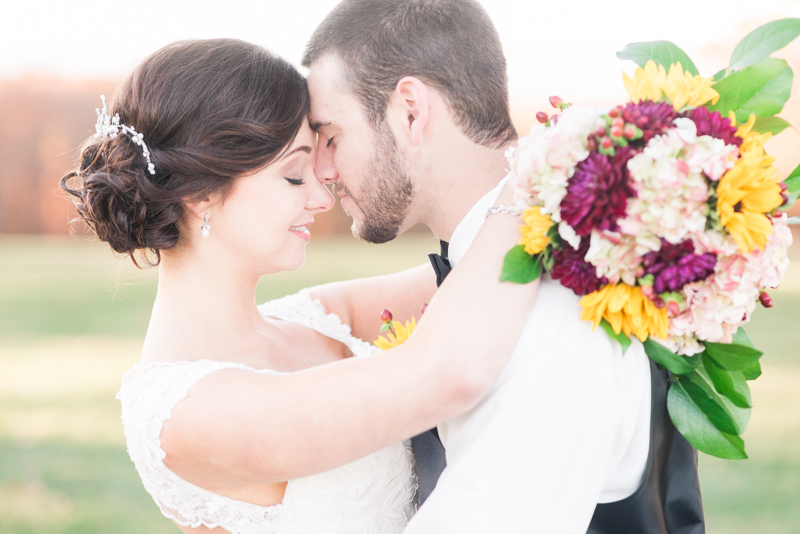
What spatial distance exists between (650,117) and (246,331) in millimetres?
1682

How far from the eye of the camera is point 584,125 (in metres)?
1.76

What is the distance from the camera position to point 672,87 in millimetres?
1869

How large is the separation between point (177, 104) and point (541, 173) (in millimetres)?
1343

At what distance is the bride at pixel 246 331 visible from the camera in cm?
191

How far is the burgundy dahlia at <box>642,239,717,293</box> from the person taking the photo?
1724 mm

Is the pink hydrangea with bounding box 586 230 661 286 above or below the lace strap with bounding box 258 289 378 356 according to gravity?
above

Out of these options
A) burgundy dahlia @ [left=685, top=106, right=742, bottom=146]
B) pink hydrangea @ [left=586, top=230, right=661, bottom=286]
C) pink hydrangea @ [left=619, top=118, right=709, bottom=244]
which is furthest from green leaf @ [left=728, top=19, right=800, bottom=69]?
pink hydrangea @ [left=586, top=230, right=661, bottom=286]

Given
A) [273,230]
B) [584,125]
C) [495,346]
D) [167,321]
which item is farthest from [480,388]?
[167,321]

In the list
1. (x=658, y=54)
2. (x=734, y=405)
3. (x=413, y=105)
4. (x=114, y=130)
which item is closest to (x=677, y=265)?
(x=734, y=405)

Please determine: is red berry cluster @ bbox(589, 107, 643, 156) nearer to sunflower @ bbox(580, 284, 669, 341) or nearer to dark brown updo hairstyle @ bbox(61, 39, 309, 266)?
sunflower @ bbox(580, 284, 669, 341)

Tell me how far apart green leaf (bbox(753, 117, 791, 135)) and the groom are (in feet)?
2.25

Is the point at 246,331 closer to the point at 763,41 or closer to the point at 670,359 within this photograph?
the point at 670,359

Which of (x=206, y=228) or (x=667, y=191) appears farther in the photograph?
→ (x=206, y=228)

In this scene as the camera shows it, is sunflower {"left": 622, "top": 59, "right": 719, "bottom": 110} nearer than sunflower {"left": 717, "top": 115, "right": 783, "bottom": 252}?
No
